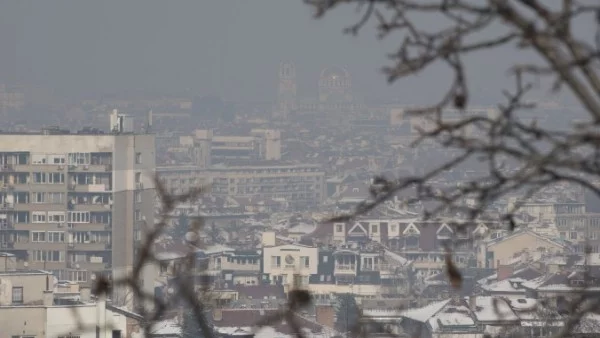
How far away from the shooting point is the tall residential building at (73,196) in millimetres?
50312

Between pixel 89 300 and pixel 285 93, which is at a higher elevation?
pixel 285 93

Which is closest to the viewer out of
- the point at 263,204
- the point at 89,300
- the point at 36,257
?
the point at 89,300

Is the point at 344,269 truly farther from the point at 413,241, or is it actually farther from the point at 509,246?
the point at 413,241

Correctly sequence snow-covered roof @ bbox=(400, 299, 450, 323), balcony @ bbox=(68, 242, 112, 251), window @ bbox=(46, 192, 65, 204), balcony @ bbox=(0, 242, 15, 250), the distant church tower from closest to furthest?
snow-covered roof @ bbox=(400, 299, 450, 323), balcony @ bbox=(68, 242, 112, 251), balcony @ bbox=(0, 242, 15, 250), window @ bbox=(46, 192, 65, 204), the distant church tower

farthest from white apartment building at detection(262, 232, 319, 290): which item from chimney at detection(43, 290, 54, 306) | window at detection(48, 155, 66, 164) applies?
chimney at detection(43, 290, 54, 306)

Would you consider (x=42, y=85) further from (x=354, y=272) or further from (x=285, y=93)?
(x=354, y=272)

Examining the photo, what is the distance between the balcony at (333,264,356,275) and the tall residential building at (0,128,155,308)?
17.3 feet

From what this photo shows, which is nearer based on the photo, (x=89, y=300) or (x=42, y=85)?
(x=89, y=300)

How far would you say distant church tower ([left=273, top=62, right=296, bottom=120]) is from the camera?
138125 millimetres

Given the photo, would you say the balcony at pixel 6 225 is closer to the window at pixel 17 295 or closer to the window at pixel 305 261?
the window at pixel 305 261

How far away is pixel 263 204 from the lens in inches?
3374

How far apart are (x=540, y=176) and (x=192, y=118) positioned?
12837cm

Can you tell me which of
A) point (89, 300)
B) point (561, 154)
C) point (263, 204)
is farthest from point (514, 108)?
point (263, 204)

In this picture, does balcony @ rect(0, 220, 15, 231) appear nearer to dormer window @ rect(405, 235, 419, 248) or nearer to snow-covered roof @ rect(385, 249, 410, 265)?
snow-covered roof @ rect(385, 249, 410, 265)
